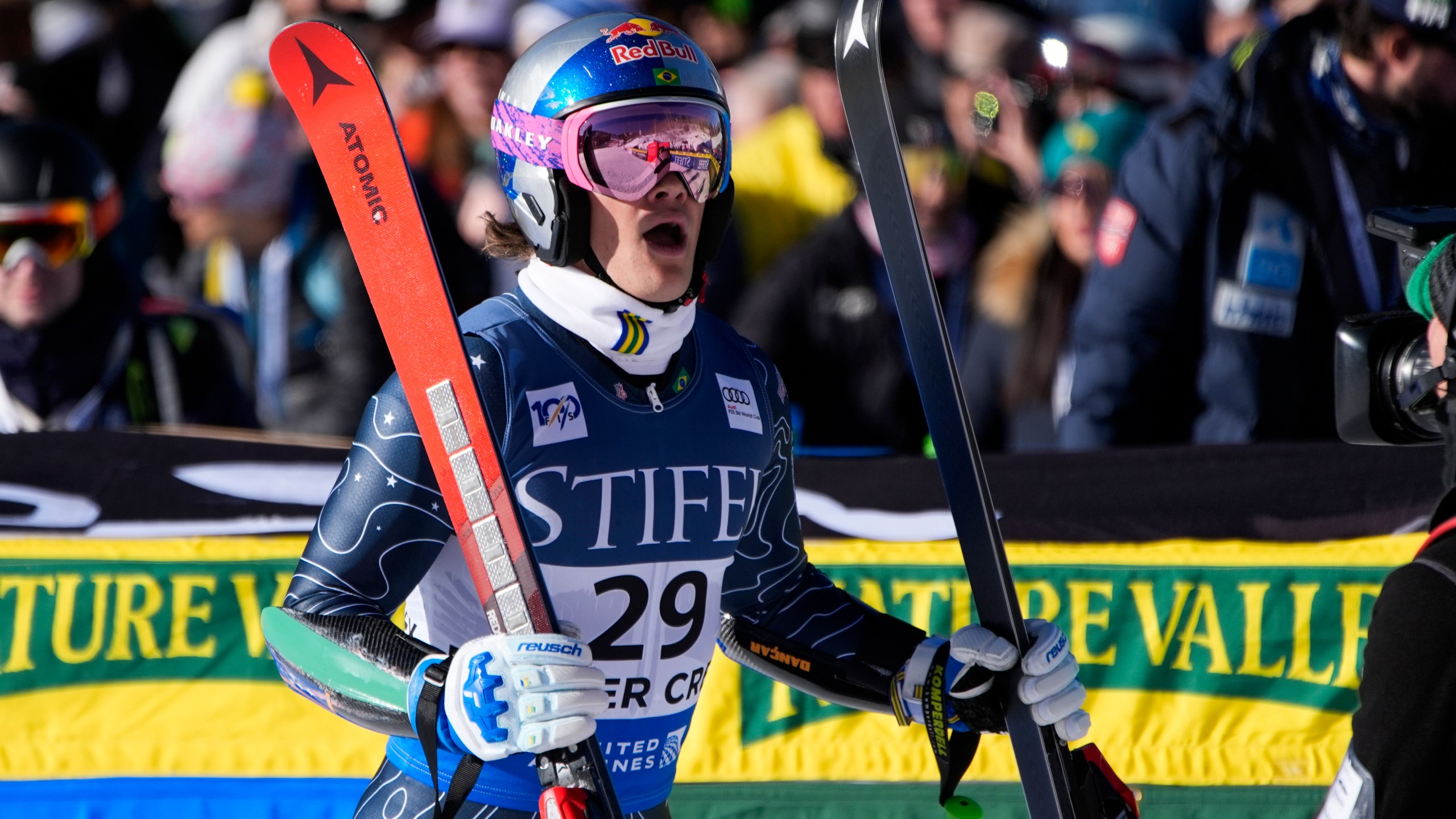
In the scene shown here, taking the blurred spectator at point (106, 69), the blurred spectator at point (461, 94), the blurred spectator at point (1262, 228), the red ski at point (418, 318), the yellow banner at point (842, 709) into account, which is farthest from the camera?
the blurred spectator at point (106, 69)

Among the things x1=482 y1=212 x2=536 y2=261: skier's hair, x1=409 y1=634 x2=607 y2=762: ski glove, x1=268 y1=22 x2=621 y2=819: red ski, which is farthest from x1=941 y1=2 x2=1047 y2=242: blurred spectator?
x1=409 y1=634 x2=607 y2=762: ski glove

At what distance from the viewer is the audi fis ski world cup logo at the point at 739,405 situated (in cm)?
289

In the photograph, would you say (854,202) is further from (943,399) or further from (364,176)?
(364,176)

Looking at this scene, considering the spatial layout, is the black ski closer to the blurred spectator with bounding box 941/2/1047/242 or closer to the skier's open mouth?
the skier's open mouth

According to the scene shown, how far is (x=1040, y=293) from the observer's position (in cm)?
558

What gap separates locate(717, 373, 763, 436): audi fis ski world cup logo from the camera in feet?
9.49

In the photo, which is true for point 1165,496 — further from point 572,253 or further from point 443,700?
point 443,700

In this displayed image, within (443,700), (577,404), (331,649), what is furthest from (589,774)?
(577,404)

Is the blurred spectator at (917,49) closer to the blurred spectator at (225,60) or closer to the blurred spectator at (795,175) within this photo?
the blurred spectator at (795,175)

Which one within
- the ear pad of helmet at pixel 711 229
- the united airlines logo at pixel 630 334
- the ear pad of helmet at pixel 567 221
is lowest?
the united airlines logo at pixel 630 334

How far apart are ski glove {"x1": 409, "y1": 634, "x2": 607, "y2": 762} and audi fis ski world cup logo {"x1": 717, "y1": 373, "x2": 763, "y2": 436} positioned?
25.7 inches

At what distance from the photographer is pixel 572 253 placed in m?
2.77

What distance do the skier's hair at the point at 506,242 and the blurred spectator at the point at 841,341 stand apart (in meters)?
2.60

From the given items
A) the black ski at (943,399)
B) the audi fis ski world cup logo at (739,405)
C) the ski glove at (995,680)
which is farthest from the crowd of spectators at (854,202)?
the ski glove at (995,680)
